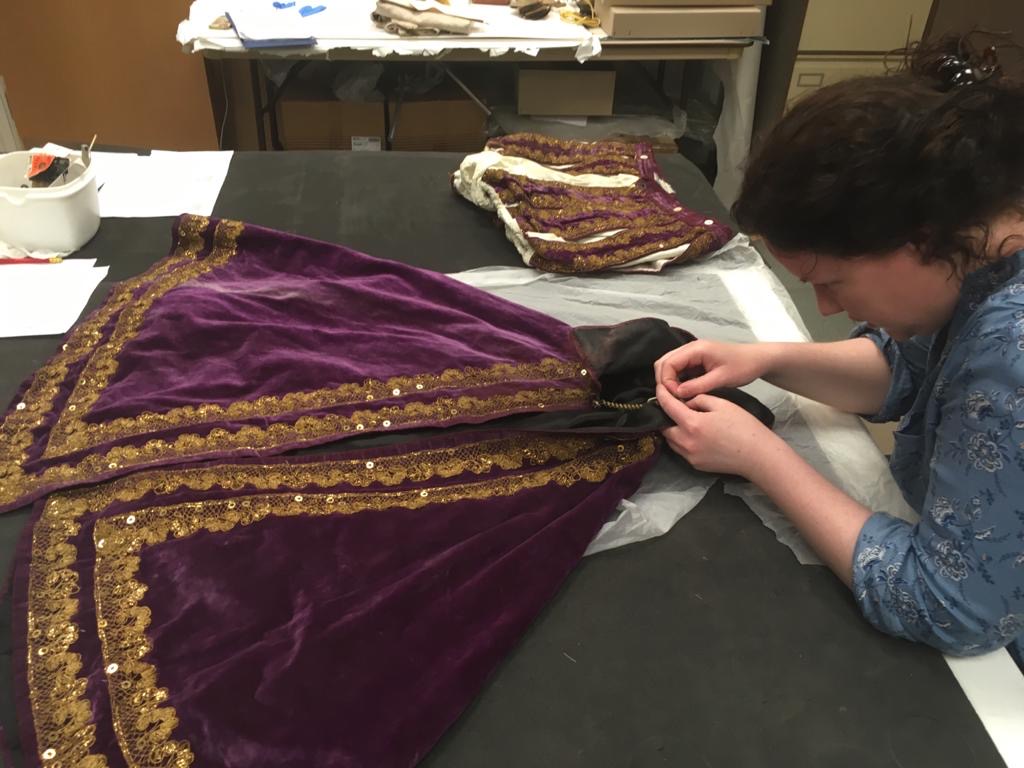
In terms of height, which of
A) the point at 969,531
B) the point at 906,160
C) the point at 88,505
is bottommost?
the point at 88,505

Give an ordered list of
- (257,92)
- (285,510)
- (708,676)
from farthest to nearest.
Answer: (257,92) → (285,510) → (708,676)

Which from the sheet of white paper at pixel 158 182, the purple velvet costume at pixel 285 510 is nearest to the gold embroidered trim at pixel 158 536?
the purple velvet costume at pixel 285 510

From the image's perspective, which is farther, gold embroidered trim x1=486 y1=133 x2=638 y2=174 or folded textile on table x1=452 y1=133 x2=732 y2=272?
gold embroidered trim x1=486 y1=133 x2=638 y2=174

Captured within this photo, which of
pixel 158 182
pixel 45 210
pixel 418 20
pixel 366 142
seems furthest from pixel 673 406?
pixel 366 142

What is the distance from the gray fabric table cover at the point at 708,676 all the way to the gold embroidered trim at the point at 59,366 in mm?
87

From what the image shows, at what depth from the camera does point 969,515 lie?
2.62ft

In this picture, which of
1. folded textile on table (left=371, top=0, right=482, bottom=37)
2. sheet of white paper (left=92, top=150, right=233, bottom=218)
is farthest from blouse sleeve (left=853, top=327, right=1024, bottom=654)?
folded textile on table (left=371, top=0, right=482, bottom=37)

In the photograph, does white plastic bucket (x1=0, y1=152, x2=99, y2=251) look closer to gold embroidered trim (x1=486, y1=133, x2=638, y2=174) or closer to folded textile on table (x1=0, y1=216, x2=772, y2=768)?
folded textile on table (x1=0, y1=216, x2=772, y2=768)

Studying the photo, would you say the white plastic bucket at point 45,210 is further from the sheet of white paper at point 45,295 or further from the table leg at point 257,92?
the table leg at point 257,92

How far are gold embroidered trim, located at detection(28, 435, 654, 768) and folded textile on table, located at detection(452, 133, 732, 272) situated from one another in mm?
529

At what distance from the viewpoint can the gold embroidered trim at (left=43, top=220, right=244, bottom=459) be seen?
1093 millimetres

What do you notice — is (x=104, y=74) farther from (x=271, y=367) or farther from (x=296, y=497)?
(x=296, y=497)

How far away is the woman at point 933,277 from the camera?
0.76 m

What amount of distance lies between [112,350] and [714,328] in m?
0.96
